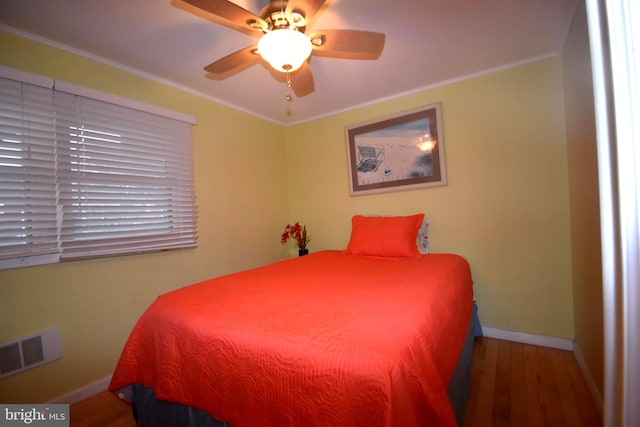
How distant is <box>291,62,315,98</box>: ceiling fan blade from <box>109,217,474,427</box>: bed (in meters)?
1.27

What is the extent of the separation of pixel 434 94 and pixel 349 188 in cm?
118

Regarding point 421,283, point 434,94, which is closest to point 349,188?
point 434,94

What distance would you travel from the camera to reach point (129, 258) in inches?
75.0

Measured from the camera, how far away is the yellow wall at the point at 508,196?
197 cm

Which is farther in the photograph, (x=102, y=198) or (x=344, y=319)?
(x=102, y=198)

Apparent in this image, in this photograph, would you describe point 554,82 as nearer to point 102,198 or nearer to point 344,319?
point 344,319

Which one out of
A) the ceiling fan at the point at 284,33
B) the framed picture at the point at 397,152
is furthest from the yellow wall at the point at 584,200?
the ceiling fan at the point at 284,33

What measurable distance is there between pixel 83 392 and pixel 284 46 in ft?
7.69

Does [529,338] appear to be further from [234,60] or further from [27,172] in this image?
[27,172]

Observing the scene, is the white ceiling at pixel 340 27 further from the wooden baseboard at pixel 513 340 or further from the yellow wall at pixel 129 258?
the wooden baseboard at pixel 513 340

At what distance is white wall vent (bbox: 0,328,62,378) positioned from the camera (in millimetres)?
1407

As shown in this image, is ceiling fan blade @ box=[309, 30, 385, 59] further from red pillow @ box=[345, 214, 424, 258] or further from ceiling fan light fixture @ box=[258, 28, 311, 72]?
red pillow @ box=[345, 214, 424, 258]

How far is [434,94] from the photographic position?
242cm

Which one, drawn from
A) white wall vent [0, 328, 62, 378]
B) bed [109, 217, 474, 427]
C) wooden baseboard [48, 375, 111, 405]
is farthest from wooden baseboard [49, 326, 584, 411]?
bed [109, 217, 474, 427]
